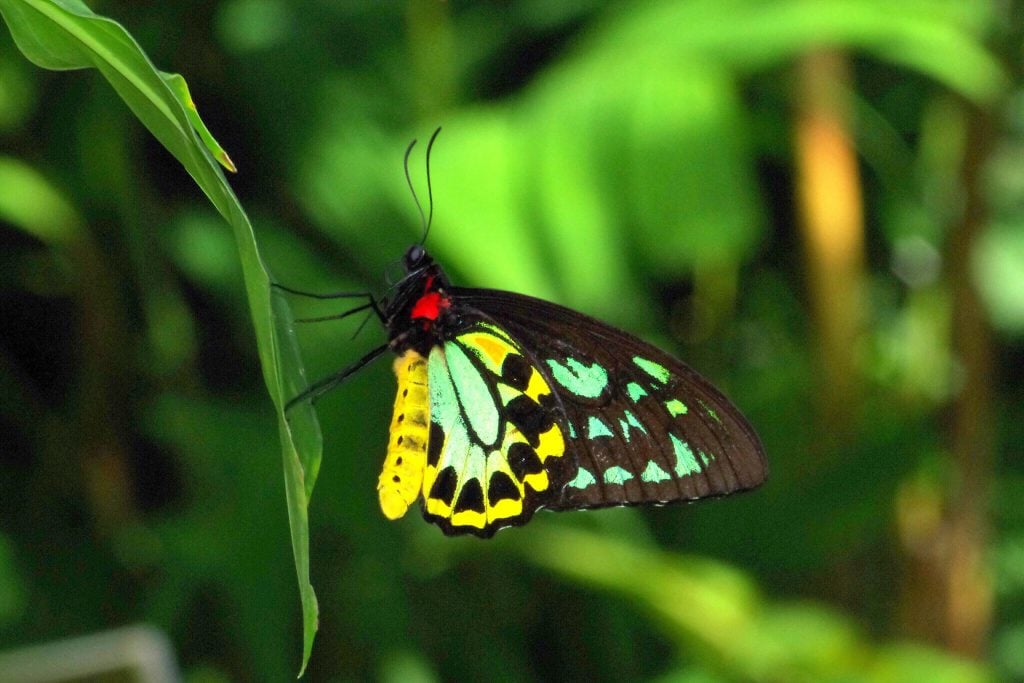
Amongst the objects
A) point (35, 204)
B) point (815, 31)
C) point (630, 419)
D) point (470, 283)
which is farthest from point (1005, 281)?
point (35, 204)

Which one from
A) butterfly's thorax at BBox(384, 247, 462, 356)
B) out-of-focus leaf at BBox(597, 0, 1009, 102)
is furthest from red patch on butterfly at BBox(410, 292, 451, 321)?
out-of-focus leaf at BBox(597, 0, 1009, 102)

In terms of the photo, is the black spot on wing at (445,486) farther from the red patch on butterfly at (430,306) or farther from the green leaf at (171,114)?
the green leaf at (171,114)

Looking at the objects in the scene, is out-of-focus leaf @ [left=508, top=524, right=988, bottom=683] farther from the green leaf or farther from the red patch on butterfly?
the green leaf

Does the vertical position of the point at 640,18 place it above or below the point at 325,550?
above

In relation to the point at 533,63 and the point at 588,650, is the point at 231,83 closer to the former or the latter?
the point at 533,63

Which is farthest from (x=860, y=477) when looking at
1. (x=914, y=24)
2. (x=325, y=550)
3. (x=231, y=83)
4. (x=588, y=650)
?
(x=231, y=83)
